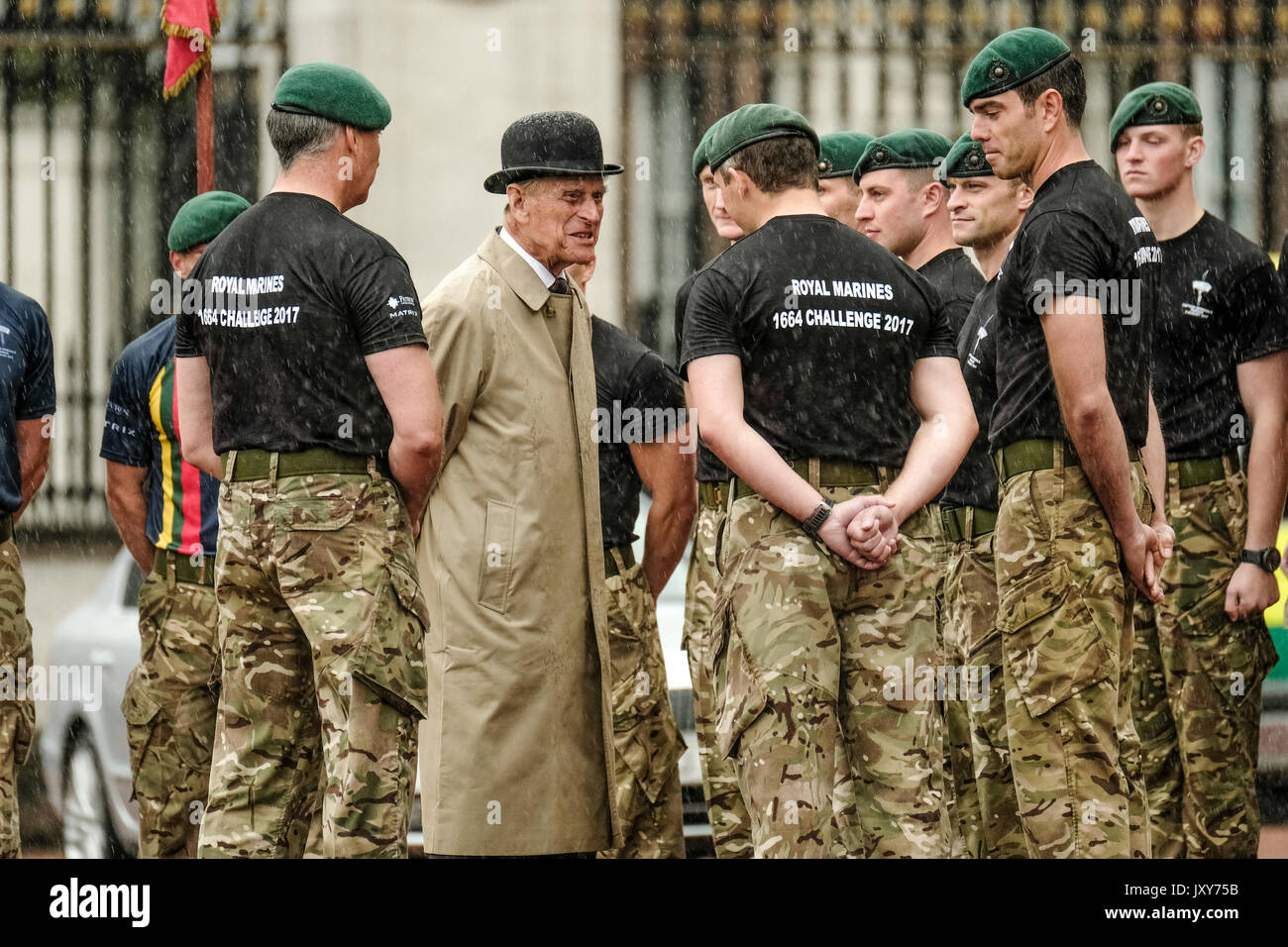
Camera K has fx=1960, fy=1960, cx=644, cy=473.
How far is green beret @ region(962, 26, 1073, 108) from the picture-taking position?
15.9 feet

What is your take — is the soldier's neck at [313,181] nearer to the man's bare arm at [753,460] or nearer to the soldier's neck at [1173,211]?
the man's bare arm at [753,460]

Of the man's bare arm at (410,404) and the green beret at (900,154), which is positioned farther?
the green beret at (900,154)

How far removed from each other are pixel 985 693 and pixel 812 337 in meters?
1.19

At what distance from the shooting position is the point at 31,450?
17.9 feet

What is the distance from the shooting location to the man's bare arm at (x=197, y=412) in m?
4.88

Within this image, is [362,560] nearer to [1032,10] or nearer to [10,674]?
[10,674]

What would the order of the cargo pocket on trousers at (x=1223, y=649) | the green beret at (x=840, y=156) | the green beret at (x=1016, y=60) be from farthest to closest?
the green beret at (x=840, y=156) < the cargo pocket on trousers at (x=1223, y=649) < the green beret at (x=1016, y=60)

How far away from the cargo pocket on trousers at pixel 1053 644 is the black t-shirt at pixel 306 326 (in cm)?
160

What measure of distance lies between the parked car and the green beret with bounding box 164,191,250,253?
6.11ft

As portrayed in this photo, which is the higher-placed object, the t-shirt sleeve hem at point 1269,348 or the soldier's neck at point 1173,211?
the soldier's neck at point 1173,211

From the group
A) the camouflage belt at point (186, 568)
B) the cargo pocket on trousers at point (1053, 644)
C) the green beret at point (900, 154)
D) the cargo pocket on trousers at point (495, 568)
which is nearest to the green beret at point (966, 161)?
the green beret at point (900, 154)

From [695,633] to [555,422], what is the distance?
3.53 ft

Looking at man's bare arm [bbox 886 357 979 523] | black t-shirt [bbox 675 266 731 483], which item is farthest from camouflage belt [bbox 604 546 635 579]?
man's bare arm [bbox 886 357 979 523]
